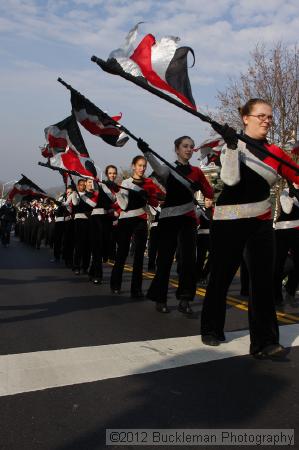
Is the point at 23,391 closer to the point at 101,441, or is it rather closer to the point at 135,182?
the point at 101,441

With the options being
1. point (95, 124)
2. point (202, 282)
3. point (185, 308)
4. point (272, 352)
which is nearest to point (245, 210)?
point (272, 352)

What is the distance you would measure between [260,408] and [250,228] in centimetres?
170

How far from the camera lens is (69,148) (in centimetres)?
1121

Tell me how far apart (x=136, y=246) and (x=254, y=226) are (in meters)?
3.85

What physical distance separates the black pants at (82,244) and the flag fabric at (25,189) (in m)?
4.64

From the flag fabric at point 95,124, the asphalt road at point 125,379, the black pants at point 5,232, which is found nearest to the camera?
the asphalt road at point 125,379

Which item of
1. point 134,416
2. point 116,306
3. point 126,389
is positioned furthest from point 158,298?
point 134,416

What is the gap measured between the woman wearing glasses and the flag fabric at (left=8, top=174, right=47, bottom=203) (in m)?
11.8

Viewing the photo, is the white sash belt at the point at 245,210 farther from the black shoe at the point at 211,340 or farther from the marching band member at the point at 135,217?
the marching band member at the point at 135,217

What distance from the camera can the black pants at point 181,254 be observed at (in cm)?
666

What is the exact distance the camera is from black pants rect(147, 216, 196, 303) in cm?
666

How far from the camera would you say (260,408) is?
11.2ft

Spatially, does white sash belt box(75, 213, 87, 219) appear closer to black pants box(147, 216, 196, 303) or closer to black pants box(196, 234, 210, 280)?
black pants box(196, 234, 210, 280)

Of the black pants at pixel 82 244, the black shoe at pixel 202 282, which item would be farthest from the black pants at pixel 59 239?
the black shoe at pixel 202 282
